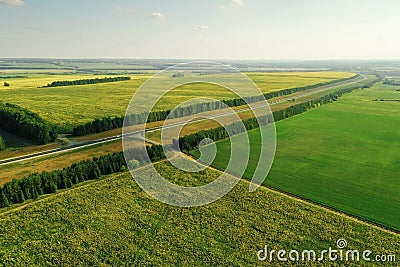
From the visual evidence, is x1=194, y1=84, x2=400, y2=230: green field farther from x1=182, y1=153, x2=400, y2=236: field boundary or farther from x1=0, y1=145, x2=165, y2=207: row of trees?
x1=0, y1=145, x2=165, y2=207: row of trees

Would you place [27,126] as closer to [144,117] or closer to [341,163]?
[144,117]

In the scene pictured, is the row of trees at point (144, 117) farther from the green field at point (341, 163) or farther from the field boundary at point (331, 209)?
the field boundary at point (331, 209)

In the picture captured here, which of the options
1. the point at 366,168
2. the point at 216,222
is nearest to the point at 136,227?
the point at 216,222

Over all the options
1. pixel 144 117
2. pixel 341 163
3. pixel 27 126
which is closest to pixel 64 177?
pixel 27 126

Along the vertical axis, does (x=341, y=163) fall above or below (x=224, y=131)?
below

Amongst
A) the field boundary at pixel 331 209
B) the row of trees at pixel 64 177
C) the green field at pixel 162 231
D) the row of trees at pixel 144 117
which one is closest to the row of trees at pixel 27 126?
the row of trees at pixel 144 117

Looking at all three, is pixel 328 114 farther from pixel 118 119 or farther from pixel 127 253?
pixel 127 253
